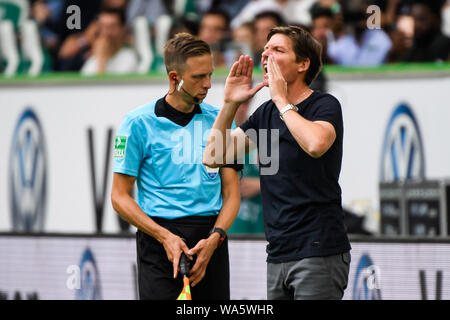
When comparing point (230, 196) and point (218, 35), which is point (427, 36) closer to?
point (218, 35)

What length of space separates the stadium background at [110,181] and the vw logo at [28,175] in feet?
0.04

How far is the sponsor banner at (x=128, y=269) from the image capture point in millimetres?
6215

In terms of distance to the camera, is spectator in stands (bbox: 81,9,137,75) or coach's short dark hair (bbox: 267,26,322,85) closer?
coach's short dark hair (bbox: 267,26,322,85)

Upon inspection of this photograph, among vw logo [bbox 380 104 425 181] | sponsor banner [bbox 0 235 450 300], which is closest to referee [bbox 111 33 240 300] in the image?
sponsor banner [bbox 0 235 450 300]

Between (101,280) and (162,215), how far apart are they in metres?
2.48

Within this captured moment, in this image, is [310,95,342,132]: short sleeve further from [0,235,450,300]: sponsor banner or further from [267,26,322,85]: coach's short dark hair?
[0,235,450,300]: sponsor banner

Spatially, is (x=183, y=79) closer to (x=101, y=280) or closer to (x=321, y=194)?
(x=321, y=194)

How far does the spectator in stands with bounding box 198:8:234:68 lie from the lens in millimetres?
10086

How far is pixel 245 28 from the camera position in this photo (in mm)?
9992

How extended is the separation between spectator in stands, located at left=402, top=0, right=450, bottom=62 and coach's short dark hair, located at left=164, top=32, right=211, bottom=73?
5058 millimetres

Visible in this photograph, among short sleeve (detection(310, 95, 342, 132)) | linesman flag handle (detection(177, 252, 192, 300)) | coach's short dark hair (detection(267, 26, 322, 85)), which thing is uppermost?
coach's short dark hair (detection(267, 26, 322, 85))

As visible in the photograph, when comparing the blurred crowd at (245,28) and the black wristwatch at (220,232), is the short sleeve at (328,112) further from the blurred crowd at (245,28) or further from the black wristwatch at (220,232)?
the blurred crowd at (245,28)

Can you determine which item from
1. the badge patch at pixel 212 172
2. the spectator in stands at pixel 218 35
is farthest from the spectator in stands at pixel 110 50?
the badge patch at pixel 212 172

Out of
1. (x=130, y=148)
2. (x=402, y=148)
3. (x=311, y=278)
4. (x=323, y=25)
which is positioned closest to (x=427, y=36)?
(x=323, y=25)
